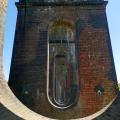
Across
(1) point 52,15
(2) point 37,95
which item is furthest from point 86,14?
(2) point 37,95

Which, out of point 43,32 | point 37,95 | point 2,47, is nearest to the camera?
point 2,47

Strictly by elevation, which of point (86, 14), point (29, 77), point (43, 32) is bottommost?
point (29, 77)

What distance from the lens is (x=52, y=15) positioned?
33.2 ft

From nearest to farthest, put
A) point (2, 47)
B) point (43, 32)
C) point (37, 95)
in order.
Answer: point (2, 47) → point (37, 95) → point (43, 32)

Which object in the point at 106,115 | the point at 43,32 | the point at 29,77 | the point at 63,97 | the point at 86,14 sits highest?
the point at 86,14

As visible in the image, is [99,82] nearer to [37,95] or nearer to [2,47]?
[37,95]

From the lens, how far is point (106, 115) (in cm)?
595

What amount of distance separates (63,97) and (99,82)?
1306mm

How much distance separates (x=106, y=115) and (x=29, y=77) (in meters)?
3.92

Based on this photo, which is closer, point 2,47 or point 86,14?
point 2,47

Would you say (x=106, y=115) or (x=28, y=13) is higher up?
(x=28, y=13)

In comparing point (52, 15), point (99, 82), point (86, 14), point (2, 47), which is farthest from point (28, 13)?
point (2, 47)

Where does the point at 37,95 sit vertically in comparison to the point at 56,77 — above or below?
below

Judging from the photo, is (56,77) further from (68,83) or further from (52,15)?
(52,15)
